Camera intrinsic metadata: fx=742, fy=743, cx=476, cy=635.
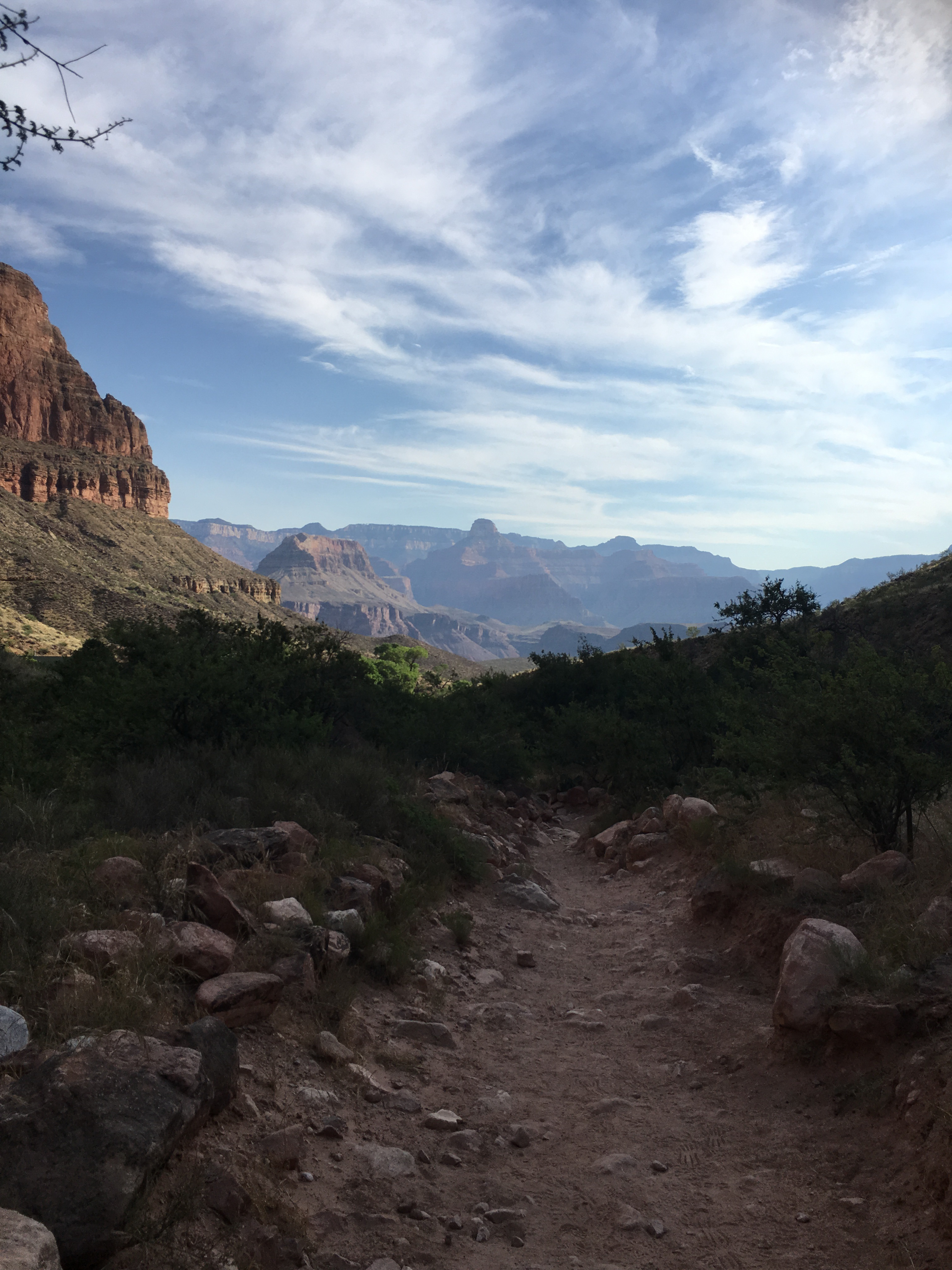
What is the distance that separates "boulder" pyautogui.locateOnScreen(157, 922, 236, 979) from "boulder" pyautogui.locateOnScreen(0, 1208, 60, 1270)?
7.10 feet

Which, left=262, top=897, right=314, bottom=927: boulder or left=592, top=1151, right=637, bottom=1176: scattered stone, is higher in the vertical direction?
left=262, top=897, right=314, bottom=927: boulder

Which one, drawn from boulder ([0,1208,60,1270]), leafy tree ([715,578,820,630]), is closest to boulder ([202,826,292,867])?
boulder ([0,1208,60,1270])

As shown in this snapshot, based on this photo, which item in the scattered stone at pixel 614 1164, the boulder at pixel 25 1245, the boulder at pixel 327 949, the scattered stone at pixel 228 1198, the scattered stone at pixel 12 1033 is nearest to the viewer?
the boulder at pixel 25 1245

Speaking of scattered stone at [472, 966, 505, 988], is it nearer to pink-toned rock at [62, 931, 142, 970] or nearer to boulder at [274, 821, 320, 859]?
boulder at [274, 821, 320, 859]

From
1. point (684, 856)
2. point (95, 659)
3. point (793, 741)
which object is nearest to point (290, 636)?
point (95, 659)

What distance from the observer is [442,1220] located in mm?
3777

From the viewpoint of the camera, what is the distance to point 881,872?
6797 mm

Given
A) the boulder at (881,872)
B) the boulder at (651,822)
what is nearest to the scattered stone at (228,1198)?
the boulder at (881,872)

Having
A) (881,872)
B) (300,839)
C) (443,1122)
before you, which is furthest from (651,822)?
(443,1122)

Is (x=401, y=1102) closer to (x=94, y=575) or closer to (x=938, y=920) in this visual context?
(x=938, y=920)

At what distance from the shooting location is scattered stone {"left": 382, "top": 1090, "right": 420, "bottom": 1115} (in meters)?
4.75

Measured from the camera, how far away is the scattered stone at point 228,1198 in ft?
10.4

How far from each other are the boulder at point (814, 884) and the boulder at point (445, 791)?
247 inches

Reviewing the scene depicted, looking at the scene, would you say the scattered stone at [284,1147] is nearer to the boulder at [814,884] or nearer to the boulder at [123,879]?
the boulder at [123,879]
